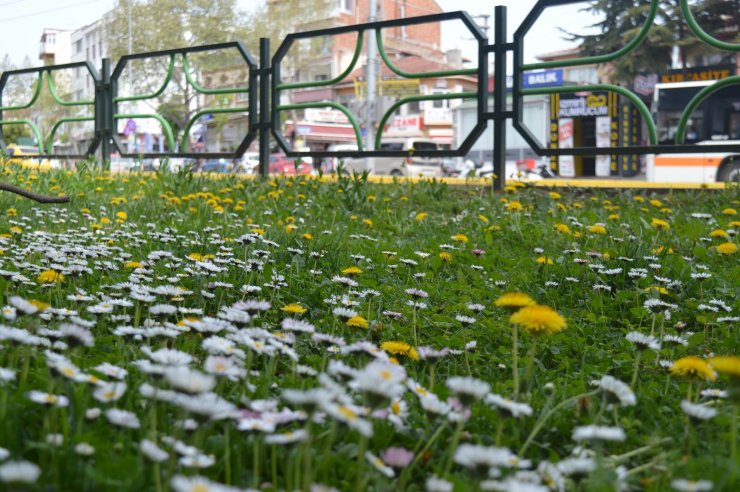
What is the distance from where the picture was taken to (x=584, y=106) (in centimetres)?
1341

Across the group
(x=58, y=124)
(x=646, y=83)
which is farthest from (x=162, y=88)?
(x=646, y=83)

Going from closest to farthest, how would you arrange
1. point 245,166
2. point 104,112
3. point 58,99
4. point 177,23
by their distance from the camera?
1. point 104,112
2. point 245,166
3. point 58,99
4. point 177,23

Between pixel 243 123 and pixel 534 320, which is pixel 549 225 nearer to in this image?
pixel 534 320

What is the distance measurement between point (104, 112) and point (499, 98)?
4.70 m

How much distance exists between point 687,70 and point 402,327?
16.2 m

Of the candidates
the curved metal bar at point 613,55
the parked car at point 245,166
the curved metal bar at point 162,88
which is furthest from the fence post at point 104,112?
the curved metal bar at point 613,55

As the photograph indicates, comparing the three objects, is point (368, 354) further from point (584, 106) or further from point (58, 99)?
point (584, 106)

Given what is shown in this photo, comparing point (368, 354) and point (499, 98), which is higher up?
point (499, 98)

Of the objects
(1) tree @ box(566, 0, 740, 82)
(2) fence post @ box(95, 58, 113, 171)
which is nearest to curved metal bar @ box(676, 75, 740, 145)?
(2) fence post @ box(95, 58, 113, 171)

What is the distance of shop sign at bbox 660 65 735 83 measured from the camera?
632 inches

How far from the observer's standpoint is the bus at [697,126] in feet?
45.2

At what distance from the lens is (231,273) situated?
7.86ft

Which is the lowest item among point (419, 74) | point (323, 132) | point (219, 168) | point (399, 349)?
point (399, 349)

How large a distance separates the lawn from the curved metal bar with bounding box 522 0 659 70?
1667 millimetres
